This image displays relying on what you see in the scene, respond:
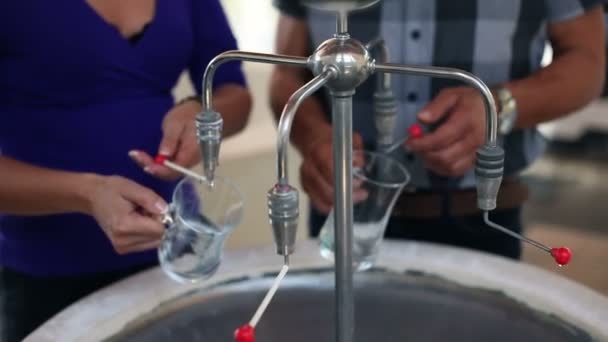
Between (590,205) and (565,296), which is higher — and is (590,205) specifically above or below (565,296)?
below

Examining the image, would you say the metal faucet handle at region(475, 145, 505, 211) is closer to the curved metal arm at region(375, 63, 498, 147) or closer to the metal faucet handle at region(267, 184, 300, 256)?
the curved metal arm at region(375, 63, 498, 147)

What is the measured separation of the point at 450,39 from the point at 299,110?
A: 0.64ft

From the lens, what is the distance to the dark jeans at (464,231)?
985 millimetres

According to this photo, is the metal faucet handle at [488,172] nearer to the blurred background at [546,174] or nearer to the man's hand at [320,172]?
the man's hand at [320,172]

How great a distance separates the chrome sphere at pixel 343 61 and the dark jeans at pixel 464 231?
46 cm

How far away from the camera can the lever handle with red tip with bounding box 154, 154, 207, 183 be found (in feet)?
2.36

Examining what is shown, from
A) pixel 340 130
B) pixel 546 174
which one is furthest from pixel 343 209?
pixel 546 174

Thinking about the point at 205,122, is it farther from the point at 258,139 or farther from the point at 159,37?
the point at 258,139

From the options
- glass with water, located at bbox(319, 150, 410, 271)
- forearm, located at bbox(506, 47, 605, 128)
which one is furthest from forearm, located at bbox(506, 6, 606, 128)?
glass with water, located at bbox(319, 150, 410, 271)

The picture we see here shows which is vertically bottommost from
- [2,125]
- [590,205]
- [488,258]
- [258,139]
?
[590,205]

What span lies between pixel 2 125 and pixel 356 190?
374 mm

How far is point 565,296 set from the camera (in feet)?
2.48

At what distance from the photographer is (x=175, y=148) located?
79 centimetres

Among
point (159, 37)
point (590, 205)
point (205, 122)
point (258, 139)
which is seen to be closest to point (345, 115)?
point (205, 122)
